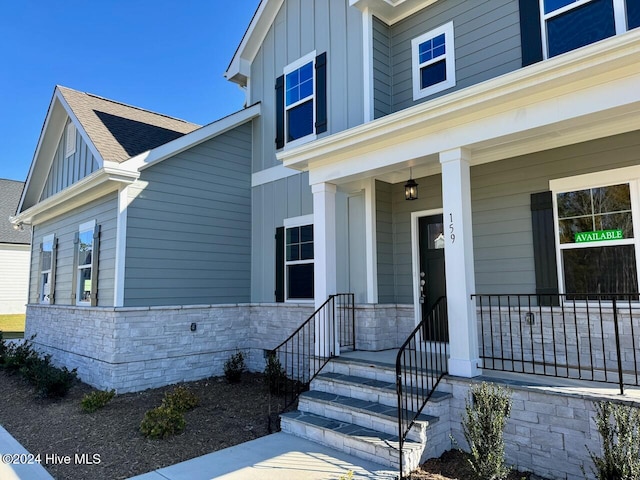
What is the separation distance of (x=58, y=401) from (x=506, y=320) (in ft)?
23.7

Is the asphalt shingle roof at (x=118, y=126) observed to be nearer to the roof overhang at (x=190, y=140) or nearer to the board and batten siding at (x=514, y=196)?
the roof overhang at (x=190, y=140)

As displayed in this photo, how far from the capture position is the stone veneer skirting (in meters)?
7.21

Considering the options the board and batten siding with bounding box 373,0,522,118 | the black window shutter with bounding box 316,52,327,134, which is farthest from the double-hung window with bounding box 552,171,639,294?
the black window shutter with bounding box 316,52,327,134

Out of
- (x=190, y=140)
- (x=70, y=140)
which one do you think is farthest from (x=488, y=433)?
(x=70, y=140)

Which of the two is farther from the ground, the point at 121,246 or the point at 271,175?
the point at 271,175

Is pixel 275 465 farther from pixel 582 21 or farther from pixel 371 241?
pixel 582 21

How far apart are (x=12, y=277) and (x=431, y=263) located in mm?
22178

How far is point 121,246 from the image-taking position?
7.62 m

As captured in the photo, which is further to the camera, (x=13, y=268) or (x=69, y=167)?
(x=13, y=268)

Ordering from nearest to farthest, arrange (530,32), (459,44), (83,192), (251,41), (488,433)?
(488,433) → (530,32) → (459,44) → (83,192) → (251,41)

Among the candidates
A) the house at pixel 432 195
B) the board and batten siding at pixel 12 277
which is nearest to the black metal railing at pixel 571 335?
the house at pixel 432 195

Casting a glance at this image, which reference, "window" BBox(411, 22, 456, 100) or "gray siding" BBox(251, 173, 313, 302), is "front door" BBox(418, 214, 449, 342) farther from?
"gray siding" BBox(251, 173, 313, 302)

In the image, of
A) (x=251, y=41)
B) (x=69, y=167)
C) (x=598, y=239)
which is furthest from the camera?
(x=69, y=167)

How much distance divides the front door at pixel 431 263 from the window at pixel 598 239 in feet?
5.84
